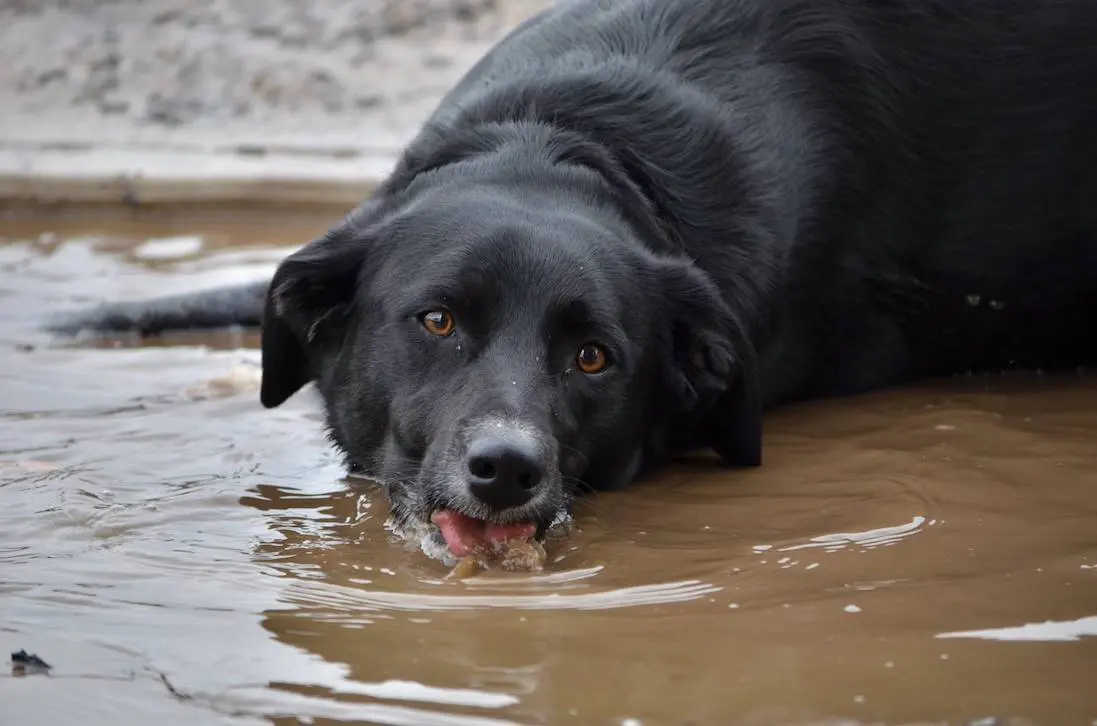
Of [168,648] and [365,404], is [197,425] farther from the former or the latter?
[168,648]

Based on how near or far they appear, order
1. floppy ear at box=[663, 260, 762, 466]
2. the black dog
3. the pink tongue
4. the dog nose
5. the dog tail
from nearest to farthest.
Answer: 1. the dog nose
2. the pink tongue
3. the black dog
4. floppy ear at box=[663, 260, 762, 466]
5. the dog tail

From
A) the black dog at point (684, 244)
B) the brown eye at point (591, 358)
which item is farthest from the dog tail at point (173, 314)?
the brown eye at point (591, 358)

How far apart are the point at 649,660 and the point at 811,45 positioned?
228 centimetres

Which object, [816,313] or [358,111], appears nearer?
[816,313]

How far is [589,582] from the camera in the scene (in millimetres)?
2758

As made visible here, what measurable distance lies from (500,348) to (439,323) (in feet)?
0.56

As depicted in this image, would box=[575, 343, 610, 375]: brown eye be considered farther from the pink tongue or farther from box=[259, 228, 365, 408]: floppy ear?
box=[259, 228, 365, 408]: floppy ear

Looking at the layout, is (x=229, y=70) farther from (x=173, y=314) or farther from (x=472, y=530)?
(x=472, y=530)

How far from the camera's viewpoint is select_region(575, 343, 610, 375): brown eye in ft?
10.7

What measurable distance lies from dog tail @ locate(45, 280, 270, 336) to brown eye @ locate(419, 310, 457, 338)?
2.14 m

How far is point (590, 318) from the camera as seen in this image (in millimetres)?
3227

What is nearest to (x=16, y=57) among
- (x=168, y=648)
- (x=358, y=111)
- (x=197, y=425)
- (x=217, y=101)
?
(x=217, y=101)

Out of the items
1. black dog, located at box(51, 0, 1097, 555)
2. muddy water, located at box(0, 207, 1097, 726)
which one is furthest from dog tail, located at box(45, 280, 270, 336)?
black dog, located at box(51, 0, 1097, 555)

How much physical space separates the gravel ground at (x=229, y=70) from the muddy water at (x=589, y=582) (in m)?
4.98
